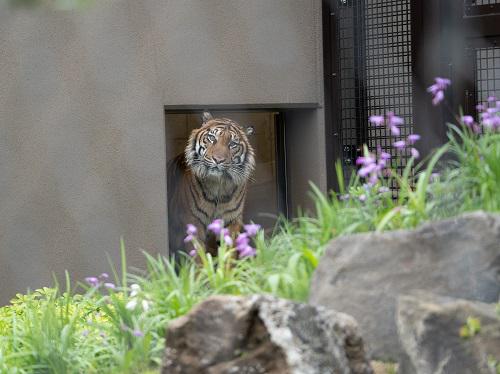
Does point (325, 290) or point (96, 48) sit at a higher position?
point (96, 48)

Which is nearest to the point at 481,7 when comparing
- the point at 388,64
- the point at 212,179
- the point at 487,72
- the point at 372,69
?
the point at 487,72

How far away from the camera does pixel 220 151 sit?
193 inches

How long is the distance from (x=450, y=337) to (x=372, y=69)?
11.3 ft

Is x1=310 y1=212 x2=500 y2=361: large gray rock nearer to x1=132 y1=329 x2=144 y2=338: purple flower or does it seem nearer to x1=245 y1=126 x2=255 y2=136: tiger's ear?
x1=132 y1=329 x2=144 y2=338: purple flower

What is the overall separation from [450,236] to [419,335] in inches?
9.7

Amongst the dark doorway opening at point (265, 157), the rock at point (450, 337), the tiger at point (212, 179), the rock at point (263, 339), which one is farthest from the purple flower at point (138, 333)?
the dark doorway opening at point (265, 157)

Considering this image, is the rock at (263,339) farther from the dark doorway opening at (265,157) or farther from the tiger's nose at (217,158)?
the dark doorway opening at (265,157)

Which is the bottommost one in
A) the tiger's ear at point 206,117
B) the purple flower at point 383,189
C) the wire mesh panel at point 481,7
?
the purple flower at point 383,189

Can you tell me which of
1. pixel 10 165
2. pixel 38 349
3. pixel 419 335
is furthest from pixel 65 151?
pixel 419 335

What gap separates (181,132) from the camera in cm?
578

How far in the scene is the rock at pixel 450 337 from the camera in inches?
71.6

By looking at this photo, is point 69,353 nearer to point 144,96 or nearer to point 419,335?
point 419,335

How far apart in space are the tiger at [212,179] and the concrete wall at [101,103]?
0.18 meters

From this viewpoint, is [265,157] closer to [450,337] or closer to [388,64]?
[388,64]
